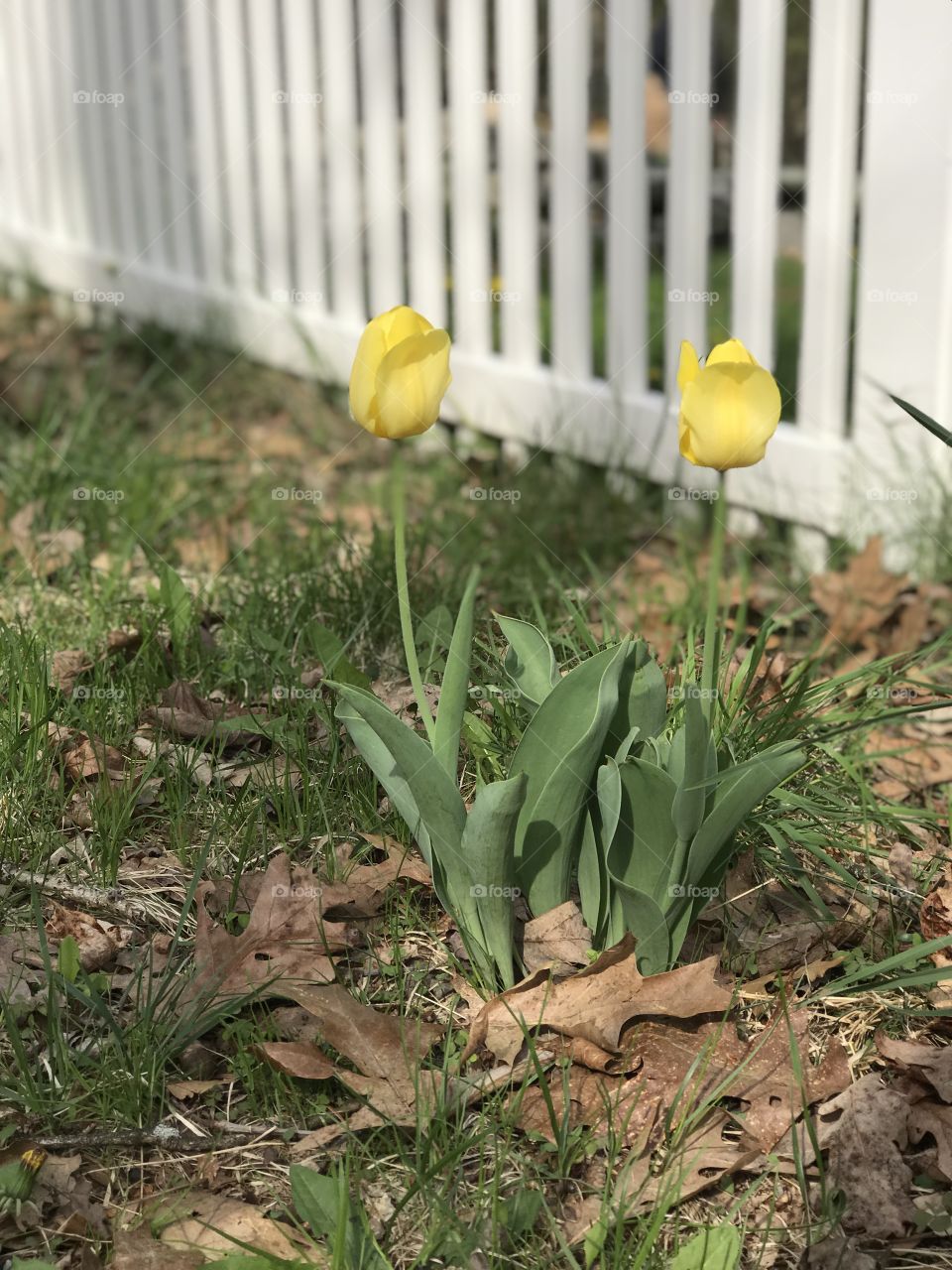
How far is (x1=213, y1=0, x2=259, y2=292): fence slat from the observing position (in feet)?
15.4

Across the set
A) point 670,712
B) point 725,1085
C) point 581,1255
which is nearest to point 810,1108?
point 725,1085

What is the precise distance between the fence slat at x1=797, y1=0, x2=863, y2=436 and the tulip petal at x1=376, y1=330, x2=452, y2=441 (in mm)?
1914

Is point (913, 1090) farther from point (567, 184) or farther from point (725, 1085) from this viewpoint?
point (567, 184)

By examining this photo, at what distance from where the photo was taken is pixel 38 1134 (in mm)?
1581

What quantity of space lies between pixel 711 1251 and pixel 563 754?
55cm

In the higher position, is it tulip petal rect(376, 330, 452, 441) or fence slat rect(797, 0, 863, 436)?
tulip petal rect(376, 330, 452, 441)

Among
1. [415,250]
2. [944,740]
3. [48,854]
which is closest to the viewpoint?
[48,854]

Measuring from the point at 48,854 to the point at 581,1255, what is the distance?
3.07ft

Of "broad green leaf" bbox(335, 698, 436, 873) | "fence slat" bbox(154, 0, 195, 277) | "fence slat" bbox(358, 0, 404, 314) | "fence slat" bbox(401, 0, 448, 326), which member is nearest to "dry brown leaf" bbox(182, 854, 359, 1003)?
"broad green leaf" bbox(335, 698, 436, 873)

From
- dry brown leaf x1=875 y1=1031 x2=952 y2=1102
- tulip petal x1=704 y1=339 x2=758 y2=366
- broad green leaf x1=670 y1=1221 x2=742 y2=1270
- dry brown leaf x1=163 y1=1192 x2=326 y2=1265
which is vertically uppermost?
tulip petal x1=704 y1=339 x2=758 y2=366

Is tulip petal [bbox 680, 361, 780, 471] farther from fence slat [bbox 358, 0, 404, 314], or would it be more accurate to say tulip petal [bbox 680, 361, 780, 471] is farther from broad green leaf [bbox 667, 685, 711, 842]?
fence slat [bbox 358, 0, 404, 314]

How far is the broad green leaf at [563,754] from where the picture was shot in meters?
1.63

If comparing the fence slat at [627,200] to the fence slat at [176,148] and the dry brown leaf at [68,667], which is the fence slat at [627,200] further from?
the fence slat at [176,148]

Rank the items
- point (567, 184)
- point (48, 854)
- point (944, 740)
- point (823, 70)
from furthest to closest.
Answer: point (567, 184)
point (823, 70)
point (944, 740)
point (48, 854)
